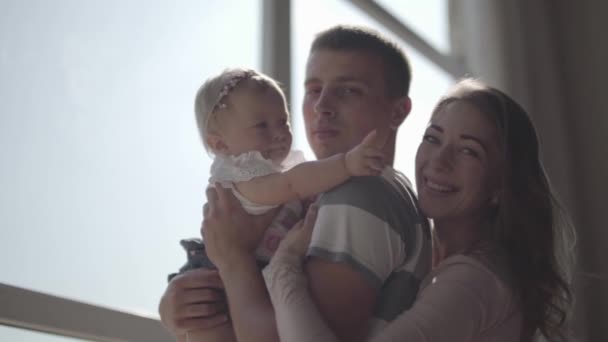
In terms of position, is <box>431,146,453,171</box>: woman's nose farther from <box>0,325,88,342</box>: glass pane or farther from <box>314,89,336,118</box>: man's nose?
<box>0,325,88,342</box>: glass pane

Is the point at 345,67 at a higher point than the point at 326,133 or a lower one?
higher

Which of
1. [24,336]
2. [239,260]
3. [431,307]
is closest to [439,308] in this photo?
[431,307]

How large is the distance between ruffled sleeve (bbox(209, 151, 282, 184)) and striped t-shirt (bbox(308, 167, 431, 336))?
0.18 meters

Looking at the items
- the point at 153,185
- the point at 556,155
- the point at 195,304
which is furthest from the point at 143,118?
the point at 556,155

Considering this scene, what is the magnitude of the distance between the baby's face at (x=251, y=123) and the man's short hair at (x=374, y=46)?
0.15 metres

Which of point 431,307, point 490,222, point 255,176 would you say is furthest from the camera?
point 490,222

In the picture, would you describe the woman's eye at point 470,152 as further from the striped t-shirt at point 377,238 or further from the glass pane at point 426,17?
the glass pane at point 426,17

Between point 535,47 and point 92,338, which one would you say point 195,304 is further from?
point 535,47

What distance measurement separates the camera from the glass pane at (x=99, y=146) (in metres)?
1.64

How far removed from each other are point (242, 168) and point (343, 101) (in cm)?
23

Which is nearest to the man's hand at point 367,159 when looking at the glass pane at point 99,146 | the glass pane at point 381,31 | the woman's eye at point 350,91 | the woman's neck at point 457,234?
the woman's eye at point 350,91

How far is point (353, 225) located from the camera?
1.25m

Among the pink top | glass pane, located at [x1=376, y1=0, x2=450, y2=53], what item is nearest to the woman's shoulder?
the pink top

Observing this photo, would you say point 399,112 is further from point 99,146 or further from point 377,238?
point 99,146
